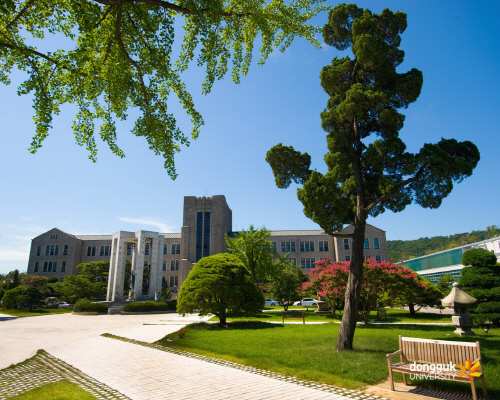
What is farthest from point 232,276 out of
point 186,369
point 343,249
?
point 343,249

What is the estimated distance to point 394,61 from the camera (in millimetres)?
10812

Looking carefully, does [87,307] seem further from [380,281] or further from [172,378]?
[172,378]

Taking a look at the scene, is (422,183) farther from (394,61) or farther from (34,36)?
(34,36)

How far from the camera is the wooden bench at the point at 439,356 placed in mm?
4988

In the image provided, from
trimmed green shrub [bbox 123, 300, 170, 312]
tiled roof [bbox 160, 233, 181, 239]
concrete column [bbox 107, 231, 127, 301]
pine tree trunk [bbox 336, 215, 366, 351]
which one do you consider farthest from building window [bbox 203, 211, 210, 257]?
pine tree trunk [bbox 336, 215, 366, 351]

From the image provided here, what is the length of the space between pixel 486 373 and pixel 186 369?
20.6ft

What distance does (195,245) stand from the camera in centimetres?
4922

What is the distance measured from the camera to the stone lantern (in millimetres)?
11953

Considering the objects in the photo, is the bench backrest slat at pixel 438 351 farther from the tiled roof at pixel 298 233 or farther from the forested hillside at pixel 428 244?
the forested hillside at pixel 428 244

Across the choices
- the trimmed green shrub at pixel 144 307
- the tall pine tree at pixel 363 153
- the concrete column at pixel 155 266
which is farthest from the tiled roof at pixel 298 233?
the tall pine tree at pixel 363 153

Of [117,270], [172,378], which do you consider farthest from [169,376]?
[117,270]

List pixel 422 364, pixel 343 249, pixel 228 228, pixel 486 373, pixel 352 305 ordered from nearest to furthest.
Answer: pixel 422 364 → pixel 486 373 → pixel 352 305 → pixel 343 249 → pixel 228 228

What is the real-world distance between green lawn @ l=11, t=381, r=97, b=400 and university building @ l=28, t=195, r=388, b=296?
4171cm

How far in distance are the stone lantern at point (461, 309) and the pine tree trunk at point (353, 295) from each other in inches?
216
